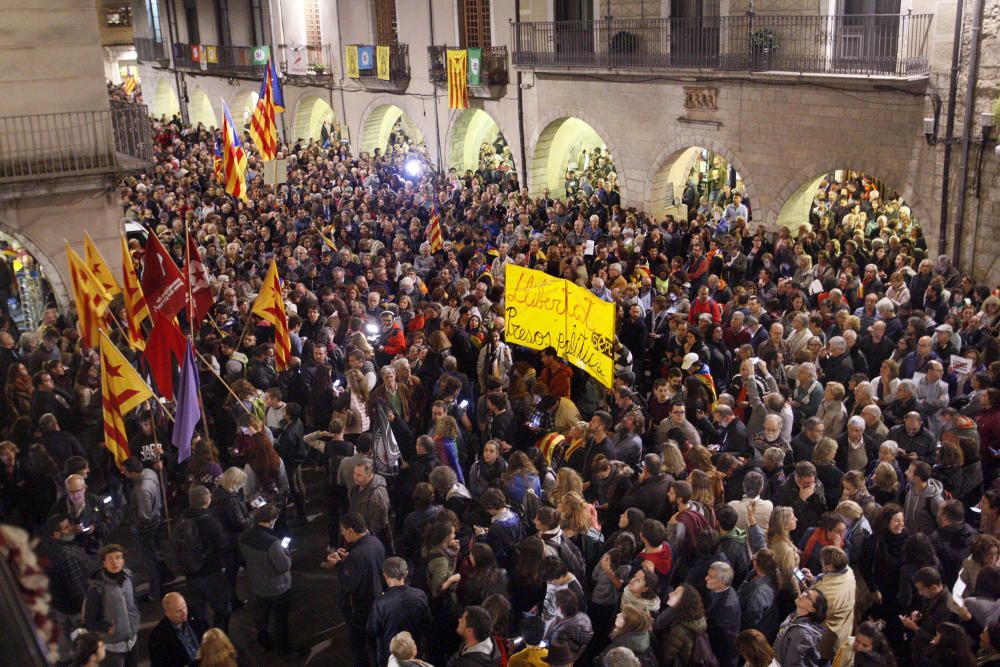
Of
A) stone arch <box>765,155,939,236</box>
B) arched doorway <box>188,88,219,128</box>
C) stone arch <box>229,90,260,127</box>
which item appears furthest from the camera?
arched doorway <box>188,88,219,128</box>

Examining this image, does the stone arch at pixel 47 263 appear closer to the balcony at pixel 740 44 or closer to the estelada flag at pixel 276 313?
the estelada flag at pixel 276 313

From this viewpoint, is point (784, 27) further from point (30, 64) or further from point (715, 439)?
point (30, 64)

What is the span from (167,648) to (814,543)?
4274 millimetres

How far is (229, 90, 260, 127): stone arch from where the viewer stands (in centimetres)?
3788

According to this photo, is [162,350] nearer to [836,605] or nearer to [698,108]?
[836,605]

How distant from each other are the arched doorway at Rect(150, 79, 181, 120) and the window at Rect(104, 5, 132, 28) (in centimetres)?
1008

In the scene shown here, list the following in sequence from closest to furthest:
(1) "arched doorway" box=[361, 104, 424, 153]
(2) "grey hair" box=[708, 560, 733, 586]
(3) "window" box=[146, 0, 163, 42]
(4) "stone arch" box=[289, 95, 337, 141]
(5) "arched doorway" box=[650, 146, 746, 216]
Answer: (2) "grey hair" box=[708, 560, 733, 586]
(5) "arched doorway" box=[650, 146, 746, 216]
(1) "arched doorway" box=[361, 104, 424, 153]
(4) "stone arch" box=[289, 95, 337, 141]
(3) "window" box=[146, 0, 163, 42]

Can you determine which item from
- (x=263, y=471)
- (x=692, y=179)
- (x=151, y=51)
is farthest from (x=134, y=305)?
(x=151, y=51)

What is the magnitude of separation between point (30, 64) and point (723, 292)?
35.0 feet

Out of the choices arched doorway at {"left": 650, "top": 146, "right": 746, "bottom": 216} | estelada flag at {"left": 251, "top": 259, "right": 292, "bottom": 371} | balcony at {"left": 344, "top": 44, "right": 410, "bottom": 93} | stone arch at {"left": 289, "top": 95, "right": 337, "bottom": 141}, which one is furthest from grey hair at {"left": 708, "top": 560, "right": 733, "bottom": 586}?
stone arch at {"left": 289, "top": 95, "right": 337, "bottom": 141}

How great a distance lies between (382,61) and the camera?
28641 mm


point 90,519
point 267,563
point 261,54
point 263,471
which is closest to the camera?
point 267,563

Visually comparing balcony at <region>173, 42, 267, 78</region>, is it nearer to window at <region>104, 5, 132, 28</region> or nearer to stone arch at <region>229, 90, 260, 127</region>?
stone arch at <region>229, 90, 260, 127</region>

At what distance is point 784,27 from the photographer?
1780cm
